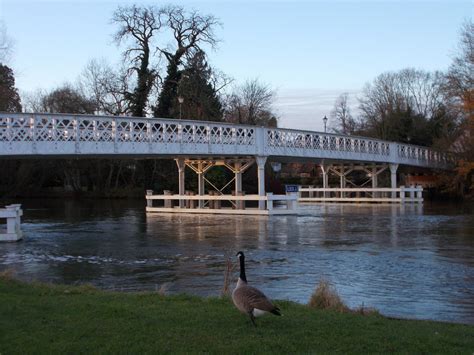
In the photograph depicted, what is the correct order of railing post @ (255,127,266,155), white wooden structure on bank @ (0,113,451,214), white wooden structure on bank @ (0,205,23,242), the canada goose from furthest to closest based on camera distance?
railing post @ (255,127,266,155) → white wooden structure on bank @ (0,113,451,214) → white wooden structure on bank @ (0,205,23,242) → the canada goose

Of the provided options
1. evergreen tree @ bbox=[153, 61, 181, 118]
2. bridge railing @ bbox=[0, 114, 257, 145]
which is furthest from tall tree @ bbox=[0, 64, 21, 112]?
bridge railing @ bbox=[0, 114, 257, 145]

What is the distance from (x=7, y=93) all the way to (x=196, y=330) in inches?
2432

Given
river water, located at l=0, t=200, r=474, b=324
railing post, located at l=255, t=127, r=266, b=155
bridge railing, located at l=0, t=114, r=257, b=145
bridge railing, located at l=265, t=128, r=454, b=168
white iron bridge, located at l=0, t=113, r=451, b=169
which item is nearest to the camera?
river water, located at l=0, t=200, r=474, b=324

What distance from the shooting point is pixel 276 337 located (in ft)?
27.0

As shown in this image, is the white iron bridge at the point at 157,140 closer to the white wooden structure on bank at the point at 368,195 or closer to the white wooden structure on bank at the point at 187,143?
the white wooden structure on bank at the point at 187,143

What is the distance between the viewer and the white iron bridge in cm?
3241

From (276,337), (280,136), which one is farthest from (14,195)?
(276,337)

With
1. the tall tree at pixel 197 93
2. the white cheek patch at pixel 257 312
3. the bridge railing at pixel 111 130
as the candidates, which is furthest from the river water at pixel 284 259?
the tall tree at pixel 197 93

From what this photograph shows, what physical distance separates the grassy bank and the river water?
10.8ft

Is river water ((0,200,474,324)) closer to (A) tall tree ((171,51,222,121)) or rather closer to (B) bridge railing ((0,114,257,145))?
(B) bridge railing ((0,114,257,145))

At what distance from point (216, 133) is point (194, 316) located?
34170mm

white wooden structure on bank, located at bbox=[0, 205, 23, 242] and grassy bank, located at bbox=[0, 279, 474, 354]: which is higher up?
white wooden structure on bank, located at bbox=[0, 205, 23, 242]

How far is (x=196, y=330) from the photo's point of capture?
8656 mm

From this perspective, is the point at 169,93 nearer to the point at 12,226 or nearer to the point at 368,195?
the point at 368,195
